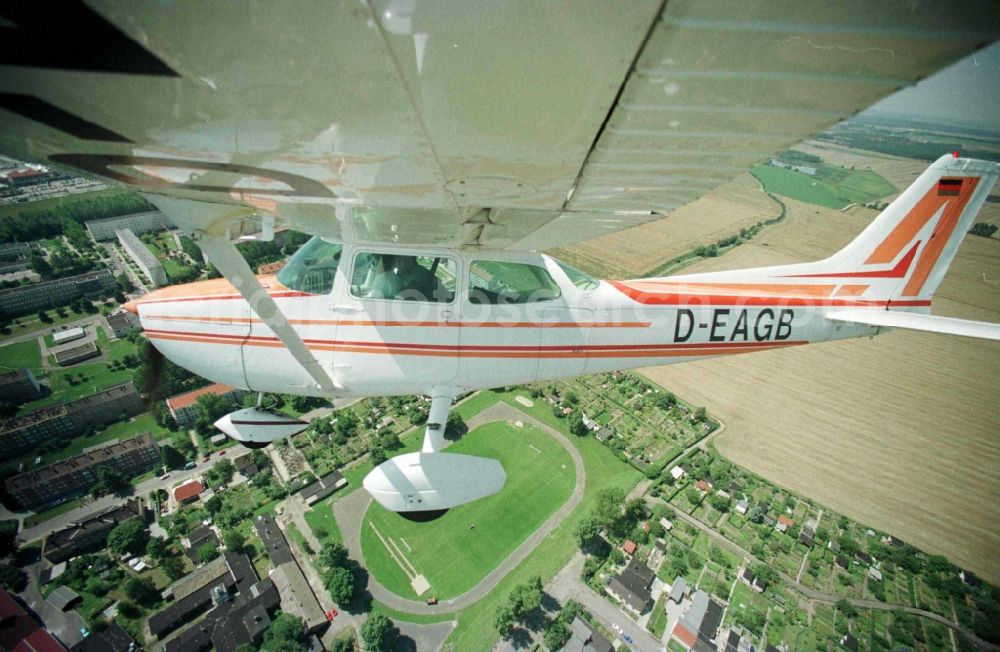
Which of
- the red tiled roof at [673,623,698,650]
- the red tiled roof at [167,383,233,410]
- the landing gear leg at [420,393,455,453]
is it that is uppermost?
the landing gear leg at [420,393,455,453]

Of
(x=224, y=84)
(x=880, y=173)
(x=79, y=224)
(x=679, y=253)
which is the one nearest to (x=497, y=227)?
(x=224, y=84)

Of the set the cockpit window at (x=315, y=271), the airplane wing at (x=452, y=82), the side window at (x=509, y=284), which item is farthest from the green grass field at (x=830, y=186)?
the airplane wing at (x=452, y=82)

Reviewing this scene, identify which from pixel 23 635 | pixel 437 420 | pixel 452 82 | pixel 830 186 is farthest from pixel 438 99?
pixel 830 186

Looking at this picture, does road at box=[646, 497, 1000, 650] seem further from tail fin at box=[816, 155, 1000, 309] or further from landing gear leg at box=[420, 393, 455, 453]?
landing gear leg at box=[420, 393, 455, 453]

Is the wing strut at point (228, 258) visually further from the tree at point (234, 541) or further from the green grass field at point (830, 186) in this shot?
the green grass field at point (830, 186)

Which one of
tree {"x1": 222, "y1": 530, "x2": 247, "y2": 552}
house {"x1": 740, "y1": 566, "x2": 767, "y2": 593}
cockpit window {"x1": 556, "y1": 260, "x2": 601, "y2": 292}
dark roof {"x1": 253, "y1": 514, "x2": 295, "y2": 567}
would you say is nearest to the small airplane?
cockpit window {"x1": 556, "y1": 260, "x2": 601, "y2": 292}

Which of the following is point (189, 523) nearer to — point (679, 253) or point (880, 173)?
point (679, 253)
